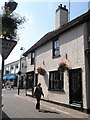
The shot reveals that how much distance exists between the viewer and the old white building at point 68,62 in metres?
10.7

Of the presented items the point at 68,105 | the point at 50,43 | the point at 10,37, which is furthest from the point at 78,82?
the point at 10,37

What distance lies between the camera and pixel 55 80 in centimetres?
1430

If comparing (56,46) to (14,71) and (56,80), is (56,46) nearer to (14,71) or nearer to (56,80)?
(56,80)

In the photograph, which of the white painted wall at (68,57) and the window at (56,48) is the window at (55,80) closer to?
the white painted wall at (68,57)

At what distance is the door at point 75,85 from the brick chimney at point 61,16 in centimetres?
693

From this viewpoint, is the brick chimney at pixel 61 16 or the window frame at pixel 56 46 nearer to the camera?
the window frame at pixel 56 46

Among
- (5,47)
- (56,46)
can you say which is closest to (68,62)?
(56,46)

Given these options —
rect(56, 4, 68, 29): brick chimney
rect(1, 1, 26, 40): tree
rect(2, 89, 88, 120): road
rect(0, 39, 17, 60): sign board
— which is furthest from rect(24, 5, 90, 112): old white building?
rect(0, 39, 17, 60): sign board

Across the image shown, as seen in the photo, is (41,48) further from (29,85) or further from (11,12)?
(11,12)

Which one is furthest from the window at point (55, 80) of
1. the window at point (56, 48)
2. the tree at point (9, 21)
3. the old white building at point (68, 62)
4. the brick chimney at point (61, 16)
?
the tree at point (9, 21)

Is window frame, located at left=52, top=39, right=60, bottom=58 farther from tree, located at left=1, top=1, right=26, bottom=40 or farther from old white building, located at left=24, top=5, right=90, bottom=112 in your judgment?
tree, located at left=1, top=1, right=26, bottom=40

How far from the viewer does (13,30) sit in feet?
17.1

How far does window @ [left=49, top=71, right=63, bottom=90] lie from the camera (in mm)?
13322

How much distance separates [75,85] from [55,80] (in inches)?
116
